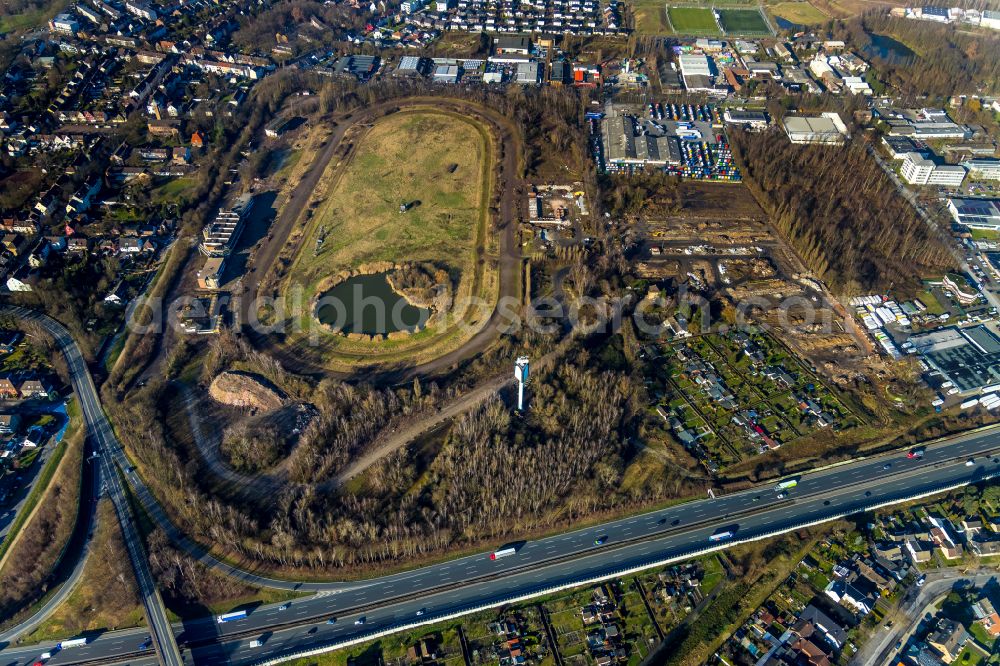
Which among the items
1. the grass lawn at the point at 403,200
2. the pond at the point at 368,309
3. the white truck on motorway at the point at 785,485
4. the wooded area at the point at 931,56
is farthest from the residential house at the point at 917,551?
the wooded area at the point at 931,56

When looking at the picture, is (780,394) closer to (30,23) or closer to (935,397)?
(935,397)

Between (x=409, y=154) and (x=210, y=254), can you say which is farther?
(x=409, y=154)

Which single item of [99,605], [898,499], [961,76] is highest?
[961,76]

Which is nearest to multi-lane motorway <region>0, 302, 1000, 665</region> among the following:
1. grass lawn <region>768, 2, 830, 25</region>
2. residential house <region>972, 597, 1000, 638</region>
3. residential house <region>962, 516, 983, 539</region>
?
residential house <region>962, 516, 983, 539</region>

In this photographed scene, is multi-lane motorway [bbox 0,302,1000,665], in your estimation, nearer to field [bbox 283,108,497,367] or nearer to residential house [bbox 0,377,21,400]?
residential house [bbox 0,377,21,400]

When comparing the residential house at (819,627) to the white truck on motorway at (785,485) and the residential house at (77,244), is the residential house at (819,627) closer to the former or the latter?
the white truck on motorway at (785,485)

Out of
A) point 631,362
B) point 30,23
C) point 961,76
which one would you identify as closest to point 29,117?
point 30,23

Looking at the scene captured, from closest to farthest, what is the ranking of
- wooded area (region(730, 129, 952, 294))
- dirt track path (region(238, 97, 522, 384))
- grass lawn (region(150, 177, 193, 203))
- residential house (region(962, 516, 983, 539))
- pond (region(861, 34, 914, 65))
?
residential house (region(962, 516, 983, 539))
dirt track path (region(238, 97, 522, 384))
wooded area (region(730, 129, 952, 294))
grass lawn (region(150, 177, 193, 203))
pond (region(861, 34, 914, 65))
